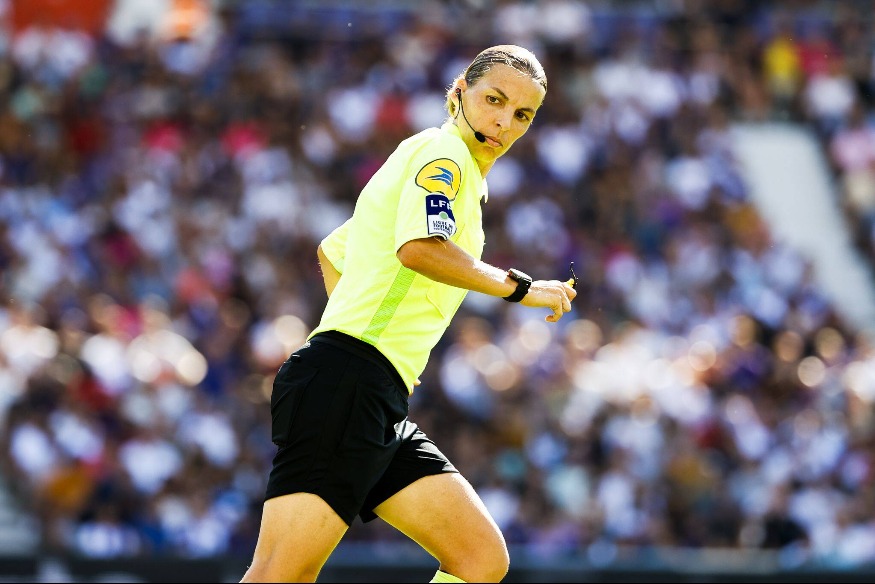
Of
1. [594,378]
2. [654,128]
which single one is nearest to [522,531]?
[594,378]

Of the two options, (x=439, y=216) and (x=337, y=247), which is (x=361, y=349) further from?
(x=337, y=247)

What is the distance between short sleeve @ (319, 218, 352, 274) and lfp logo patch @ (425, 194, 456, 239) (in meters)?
0.94

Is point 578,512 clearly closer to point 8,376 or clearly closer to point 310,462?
point 8,376

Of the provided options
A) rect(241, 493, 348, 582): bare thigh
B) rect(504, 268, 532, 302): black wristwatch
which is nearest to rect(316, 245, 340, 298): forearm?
rect(504, 268, 532, 302): black wristwatch

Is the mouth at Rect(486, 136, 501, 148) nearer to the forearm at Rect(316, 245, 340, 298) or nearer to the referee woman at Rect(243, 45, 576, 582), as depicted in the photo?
the referee woman at Rect(243, 45, 576, 582)

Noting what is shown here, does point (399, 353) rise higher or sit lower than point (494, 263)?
higher

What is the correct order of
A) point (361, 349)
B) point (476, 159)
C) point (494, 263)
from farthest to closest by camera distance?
point (494, 263), point (476, 159), point (361, 349)

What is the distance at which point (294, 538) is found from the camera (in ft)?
16.4

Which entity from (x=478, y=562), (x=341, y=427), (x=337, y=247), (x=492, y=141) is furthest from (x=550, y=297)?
(x=337, y=247)

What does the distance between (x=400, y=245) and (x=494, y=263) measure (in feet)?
33.7

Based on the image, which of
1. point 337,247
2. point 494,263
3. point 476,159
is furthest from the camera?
point 494,263

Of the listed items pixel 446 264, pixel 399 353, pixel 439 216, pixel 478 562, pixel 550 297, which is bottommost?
pixel 478 562

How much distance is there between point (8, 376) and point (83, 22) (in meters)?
6.47

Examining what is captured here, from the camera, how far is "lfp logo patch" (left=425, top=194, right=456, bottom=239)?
503 cm
